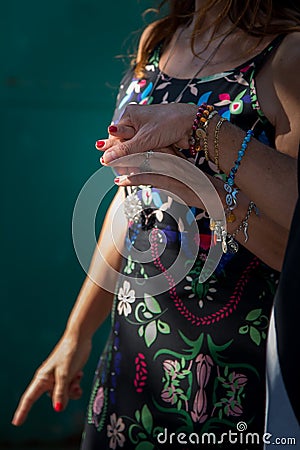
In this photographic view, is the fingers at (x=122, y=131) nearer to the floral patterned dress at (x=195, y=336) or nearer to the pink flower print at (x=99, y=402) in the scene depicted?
the floral patterned dress at (x=195, y=336)

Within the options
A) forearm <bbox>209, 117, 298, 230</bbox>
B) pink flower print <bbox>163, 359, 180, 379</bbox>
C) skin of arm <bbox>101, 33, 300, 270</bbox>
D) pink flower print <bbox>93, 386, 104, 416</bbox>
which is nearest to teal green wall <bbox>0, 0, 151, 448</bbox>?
pink flower print <bbox>93, 386, 104, 416</bbox>

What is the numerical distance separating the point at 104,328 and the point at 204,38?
68.3 inches

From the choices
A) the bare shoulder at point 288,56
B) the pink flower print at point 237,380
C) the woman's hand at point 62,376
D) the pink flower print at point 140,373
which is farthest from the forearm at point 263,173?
the woman's hand at point 62,376

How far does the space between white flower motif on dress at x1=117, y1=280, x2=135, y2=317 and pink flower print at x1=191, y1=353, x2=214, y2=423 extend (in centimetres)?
21

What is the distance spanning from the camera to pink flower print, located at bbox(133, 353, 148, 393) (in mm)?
1606

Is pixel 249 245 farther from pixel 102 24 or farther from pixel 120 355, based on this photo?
pixel 102 24

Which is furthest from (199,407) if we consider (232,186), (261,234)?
(232,186)

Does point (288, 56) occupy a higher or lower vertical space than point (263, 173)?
higher

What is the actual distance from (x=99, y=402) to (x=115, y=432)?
0.30ft

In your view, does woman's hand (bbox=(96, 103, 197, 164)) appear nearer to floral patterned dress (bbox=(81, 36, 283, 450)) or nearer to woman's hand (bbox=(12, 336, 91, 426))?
floral patterned dress (bbox=(81, 36, 283, 450))

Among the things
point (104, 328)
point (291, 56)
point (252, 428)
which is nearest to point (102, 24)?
point (104, 328)

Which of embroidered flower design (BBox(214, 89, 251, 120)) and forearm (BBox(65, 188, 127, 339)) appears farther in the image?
forearm (BBox(65, 188, 127, 339))

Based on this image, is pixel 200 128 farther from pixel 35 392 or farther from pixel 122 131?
pixel 35 392

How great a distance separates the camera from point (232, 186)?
131 centimetres
